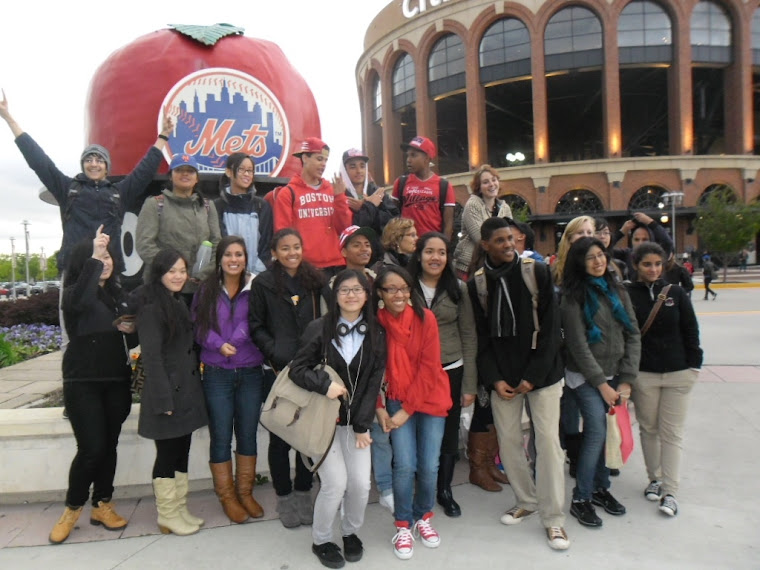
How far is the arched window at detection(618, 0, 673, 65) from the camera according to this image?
32000mm

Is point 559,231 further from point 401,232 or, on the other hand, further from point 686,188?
point 401,232

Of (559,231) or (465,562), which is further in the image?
(559,231)

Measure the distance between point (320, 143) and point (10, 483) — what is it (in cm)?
350

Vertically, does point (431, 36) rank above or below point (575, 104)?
above

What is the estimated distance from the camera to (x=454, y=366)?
3455 millimetres

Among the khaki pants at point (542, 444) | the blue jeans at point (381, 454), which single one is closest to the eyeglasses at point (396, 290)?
the blue jeans at point (381, 454)

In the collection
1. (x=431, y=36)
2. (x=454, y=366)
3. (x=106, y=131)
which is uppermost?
(x=431, y=36)

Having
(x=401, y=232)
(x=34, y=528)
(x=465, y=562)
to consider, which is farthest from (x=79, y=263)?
(x=465, y=562)

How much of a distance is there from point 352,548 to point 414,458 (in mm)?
640

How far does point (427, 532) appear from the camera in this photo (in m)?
3.19

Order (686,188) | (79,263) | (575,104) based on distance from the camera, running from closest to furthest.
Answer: (79,263), (686,188), (575,104)

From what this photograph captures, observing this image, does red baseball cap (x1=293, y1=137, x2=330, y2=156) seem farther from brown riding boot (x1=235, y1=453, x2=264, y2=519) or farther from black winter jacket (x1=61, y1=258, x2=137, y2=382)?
brown riding boot (x1=235, y1=453, x2=264, y2=519)

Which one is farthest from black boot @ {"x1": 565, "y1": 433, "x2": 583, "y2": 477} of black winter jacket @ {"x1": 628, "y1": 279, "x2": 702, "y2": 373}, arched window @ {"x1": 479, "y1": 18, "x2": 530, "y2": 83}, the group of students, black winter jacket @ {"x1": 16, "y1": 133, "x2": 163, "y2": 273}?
arched window @ {"x1": 479, "y1": 18, "x2": 530, "y2": 83}

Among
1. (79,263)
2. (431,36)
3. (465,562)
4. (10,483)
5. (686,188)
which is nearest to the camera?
(465,562)
